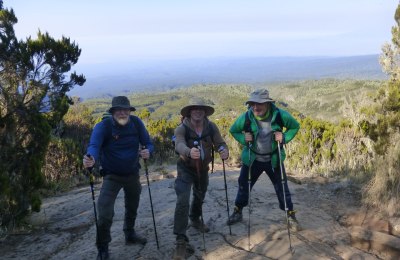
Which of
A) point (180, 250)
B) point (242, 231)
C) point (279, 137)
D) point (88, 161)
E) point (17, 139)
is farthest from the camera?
point (17, 139)

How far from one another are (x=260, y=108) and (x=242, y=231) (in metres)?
→ 1.79

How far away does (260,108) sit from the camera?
520 centimetres

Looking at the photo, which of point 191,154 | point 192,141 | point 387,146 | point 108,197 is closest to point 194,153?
point 191,154

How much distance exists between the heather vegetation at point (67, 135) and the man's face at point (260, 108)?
9.56ft

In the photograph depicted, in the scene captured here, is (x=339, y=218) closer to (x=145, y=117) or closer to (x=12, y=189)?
(x=12, y=189)

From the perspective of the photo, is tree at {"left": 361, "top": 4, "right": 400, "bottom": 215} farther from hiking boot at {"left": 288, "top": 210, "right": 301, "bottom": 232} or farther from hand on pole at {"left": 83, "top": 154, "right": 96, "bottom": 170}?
hand on pole at {"left": 83, "top": 154, "right": 96, "bottom": 170}

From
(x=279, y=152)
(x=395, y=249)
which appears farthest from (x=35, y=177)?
(x=395, y=249)

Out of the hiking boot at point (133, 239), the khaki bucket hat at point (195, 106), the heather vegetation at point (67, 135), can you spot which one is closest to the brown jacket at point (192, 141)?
the khaki bucket hat at point (195, 106)

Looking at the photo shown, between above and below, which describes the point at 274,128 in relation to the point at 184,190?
above

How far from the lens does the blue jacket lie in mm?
4594

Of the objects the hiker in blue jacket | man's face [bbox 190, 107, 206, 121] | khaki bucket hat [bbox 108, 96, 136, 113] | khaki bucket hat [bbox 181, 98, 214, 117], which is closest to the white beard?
the hiker in blue jacket

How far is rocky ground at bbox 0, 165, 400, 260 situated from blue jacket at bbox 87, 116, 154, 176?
1.18 meters

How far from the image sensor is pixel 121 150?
475 centimetres

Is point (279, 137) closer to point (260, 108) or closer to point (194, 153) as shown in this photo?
point (260, 108)
